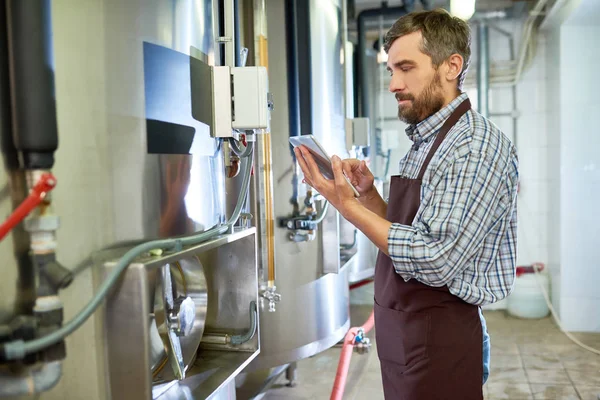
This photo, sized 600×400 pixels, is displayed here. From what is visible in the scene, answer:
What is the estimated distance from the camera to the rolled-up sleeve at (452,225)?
1165 mm

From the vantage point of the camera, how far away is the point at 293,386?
292cm

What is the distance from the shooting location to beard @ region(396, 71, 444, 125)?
1.36m

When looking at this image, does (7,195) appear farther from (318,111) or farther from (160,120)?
(318,111)

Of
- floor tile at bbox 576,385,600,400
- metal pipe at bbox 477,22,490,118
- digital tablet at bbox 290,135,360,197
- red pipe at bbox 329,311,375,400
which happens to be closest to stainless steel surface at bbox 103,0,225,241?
digital tablet at bbox 290,135,360,197

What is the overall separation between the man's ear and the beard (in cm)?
3

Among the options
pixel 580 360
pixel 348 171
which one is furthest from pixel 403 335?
pixel 580 360

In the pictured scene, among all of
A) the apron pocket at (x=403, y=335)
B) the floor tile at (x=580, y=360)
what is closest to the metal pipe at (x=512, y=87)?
the floor tile at (x=580, y=360)

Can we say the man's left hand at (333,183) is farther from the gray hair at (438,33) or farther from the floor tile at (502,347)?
the floor tile at (502,347)

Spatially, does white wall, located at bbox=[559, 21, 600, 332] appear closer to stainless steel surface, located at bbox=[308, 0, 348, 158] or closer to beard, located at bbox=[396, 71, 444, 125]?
stainless steel surface, located at bbox=[308, 0, 348, 158]

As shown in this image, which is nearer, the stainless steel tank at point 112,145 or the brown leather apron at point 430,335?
the stainless steel tank at point 112,145

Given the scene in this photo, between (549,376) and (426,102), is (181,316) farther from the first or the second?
(549,376)

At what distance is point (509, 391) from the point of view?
282 centimetres

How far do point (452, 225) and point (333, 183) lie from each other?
1.03 feet

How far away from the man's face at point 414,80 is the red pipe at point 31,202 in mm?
849
